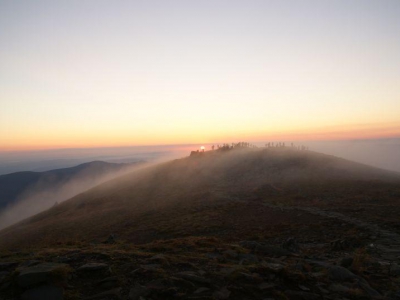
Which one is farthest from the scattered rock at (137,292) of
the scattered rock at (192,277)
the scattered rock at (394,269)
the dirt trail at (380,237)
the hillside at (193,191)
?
the hillside at (193,191)

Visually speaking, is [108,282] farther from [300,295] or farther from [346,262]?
[346,262]

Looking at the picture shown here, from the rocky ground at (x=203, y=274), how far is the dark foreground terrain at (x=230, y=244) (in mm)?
31

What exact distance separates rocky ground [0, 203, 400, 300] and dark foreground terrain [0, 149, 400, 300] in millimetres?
31

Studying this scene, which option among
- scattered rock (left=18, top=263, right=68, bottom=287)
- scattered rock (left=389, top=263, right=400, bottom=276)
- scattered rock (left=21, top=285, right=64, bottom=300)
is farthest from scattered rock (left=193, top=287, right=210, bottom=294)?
scattered rock (left=389, top=263, right=400, bottom=276)

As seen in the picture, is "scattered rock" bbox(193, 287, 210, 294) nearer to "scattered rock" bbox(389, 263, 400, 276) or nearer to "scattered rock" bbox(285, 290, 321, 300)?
"scattered rock" bbox(285, 290, 321, 300)

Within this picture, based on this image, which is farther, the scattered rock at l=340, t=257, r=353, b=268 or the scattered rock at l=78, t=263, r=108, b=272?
the scattered rock at l=340, t=257, r=353, b=268

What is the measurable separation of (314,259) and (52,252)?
9969 millimetres

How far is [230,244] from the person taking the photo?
11938mm

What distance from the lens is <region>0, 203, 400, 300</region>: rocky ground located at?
664cm

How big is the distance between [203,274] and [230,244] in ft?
14.9

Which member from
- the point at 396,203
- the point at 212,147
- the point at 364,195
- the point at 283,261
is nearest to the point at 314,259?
the point at 283,261

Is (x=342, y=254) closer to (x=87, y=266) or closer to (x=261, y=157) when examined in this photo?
(x=87, y=266)

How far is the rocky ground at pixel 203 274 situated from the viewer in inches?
261

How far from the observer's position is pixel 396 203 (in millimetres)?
21266
